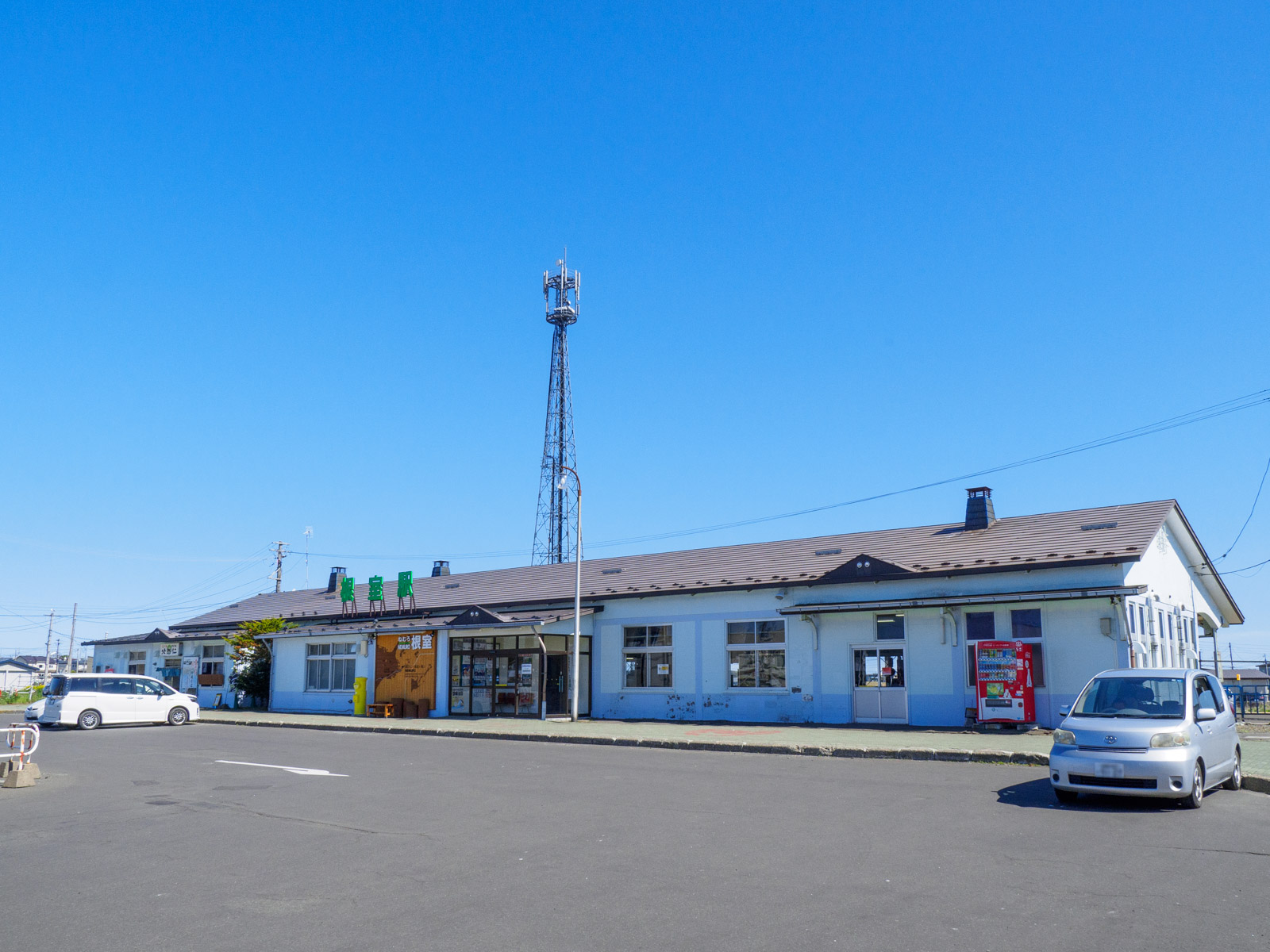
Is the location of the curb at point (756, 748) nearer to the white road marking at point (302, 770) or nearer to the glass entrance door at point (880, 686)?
the glass entrance door at point (880, 686)

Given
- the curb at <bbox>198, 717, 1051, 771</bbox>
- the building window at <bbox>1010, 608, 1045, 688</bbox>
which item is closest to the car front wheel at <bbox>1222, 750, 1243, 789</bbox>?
the curb at <bbox>198, 717, 1051, 771</bbox>

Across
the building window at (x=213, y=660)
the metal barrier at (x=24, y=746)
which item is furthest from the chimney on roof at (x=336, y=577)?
the metal barrier at (x=24, y=746)

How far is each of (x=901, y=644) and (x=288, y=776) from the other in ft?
51.8

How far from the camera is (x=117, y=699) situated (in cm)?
2856

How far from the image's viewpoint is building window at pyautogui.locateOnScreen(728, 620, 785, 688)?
89.8ft

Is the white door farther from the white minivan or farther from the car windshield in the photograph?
the car windshield

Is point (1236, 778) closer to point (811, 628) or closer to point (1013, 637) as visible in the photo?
point (1013, 637)

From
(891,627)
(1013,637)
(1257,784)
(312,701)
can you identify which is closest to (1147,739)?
(1257,784)

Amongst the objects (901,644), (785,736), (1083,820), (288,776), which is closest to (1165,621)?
(901,644)

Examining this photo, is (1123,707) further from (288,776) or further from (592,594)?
(592,594)

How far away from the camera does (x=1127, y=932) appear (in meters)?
5.85

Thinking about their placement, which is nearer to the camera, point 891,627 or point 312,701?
point 891,627

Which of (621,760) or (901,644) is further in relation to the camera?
(901,644)

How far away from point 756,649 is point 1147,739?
685 inches
